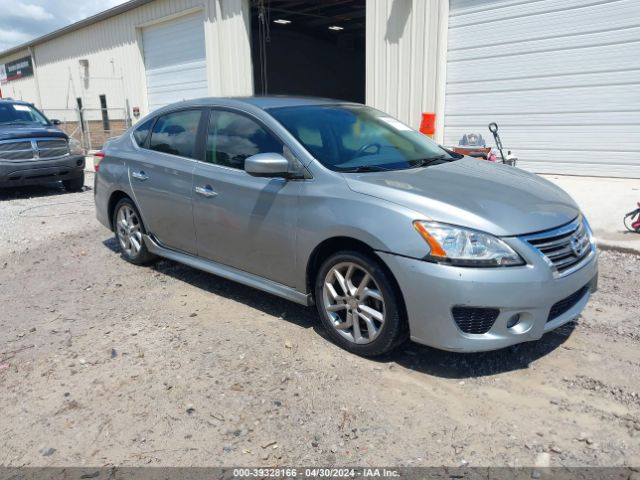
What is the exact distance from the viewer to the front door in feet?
12.4

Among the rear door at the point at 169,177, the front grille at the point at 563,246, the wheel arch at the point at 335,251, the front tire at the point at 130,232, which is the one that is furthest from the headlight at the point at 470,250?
the front tire at the point at 130,232

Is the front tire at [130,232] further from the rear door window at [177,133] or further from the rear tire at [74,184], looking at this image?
the rear tire at [74,184]

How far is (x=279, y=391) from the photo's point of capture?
10.2 feet

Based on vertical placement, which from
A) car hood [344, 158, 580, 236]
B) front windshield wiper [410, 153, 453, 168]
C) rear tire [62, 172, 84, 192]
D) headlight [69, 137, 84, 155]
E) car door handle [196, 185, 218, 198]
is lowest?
rear tire [62, 172, 84, 192]

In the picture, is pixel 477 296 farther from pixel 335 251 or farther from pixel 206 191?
pixel 206 191

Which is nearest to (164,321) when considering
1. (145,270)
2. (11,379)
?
(11,379)

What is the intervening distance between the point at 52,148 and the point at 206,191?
267 inches

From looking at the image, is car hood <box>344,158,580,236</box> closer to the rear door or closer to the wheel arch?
the wheel arch

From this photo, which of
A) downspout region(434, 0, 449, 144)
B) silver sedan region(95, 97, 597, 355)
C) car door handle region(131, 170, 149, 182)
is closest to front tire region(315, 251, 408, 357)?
silver sedan region(95, 97, 597, 355)

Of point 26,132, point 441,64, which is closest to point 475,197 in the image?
point 441,64

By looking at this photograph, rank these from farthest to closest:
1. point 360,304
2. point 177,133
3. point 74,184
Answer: point 74,184, point 177,133, point 360,304

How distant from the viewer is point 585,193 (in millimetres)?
7766

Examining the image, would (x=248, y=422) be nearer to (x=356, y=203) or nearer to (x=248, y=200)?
(x=356, y=203)

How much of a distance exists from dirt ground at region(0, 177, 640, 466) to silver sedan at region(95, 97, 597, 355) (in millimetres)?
308
